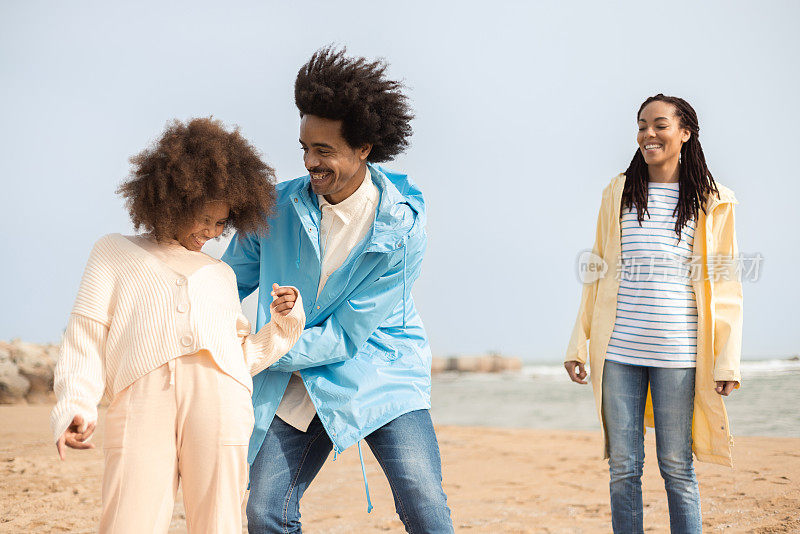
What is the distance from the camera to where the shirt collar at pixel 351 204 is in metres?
3.10

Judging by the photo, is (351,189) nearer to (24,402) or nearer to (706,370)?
(706,370)

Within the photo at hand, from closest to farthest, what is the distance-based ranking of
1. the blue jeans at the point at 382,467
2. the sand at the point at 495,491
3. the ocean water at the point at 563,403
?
the blue jeans at the point at 382,467, the sand at the point at 495,491, the ocean water at the point at 563,403

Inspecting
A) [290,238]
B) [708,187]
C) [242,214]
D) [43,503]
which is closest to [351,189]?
[290,238]

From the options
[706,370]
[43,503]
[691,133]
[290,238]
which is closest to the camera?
[290,238]

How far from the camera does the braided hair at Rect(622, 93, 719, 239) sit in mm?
3799

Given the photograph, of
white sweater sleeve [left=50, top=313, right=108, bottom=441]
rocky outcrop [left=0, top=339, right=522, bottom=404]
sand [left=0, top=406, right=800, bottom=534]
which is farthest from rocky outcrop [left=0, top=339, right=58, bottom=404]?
white sweater sleeve [left=50, top=313, right=108, bottom=441]

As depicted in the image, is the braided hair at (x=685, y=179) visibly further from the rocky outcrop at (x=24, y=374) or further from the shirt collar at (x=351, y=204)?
the rocky outcrop at (x=24, y=374)

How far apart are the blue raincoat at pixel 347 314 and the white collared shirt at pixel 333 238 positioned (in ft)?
0.16

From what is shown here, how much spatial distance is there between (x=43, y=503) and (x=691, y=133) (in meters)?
5.14

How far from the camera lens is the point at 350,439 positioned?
282cm

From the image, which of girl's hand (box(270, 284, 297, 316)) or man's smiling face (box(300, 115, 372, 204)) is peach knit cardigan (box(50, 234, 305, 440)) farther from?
man's smiling face (box(300, 115, 372, 204))

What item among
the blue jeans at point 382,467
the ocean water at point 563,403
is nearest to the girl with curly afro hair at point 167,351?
the blue jeans at point 382,467

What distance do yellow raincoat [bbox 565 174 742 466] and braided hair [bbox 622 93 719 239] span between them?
0.05 metres

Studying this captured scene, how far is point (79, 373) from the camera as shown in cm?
226
